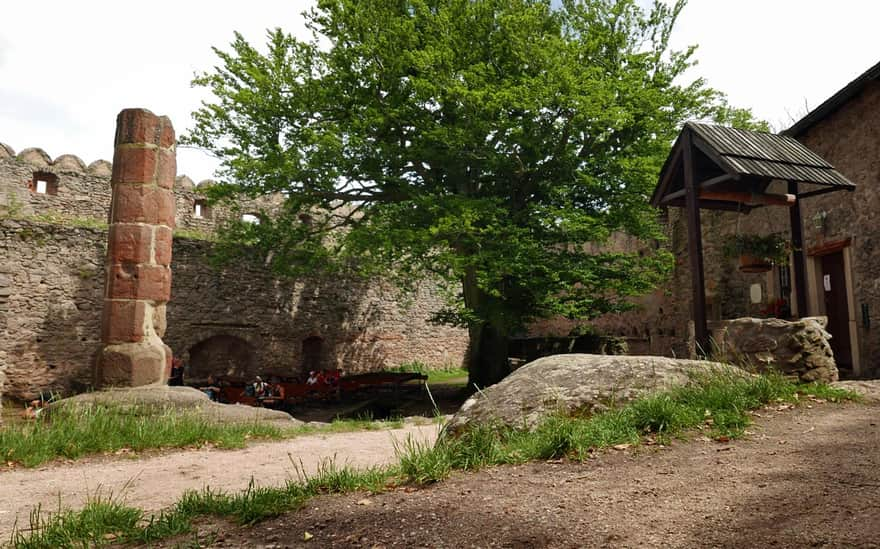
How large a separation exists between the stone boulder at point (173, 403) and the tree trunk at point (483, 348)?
239 inches

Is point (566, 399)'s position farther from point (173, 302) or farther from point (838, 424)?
point (173, 302)

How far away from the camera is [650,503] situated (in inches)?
119

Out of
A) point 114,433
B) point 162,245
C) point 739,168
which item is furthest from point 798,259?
point 162,245

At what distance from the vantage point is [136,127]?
973 centimetres

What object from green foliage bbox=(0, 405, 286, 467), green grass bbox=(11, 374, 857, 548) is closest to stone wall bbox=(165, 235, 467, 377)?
green foliage bbox=(0, 405, 286, 467)

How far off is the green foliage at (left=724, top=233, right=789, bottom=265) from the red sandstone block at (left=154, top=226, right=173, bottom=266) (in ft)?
29.0

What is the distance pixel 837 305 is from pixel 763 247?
3282mm

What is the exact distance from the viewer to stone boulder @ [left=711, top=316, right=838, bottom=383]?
19.3ft

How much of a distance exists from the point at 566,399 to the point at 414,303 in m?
16.7

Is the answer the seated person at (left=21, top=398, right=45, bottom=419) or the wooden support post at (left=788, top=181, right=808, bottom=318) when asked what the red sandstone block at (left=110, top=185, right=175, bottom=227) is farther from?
the wooden support post at (left=788, top=181, right=808, bottom=318)

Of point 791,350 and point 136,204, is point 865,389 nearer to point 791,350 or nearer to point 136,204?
point 791,350

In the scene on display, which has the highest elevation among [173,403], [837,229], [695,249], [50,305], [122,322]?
[837,229]

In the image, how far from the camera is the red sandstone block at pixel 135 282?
9.41 metres

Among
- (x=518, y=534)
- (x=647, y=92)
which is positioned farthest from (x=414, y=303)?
(x=518, y=534)
